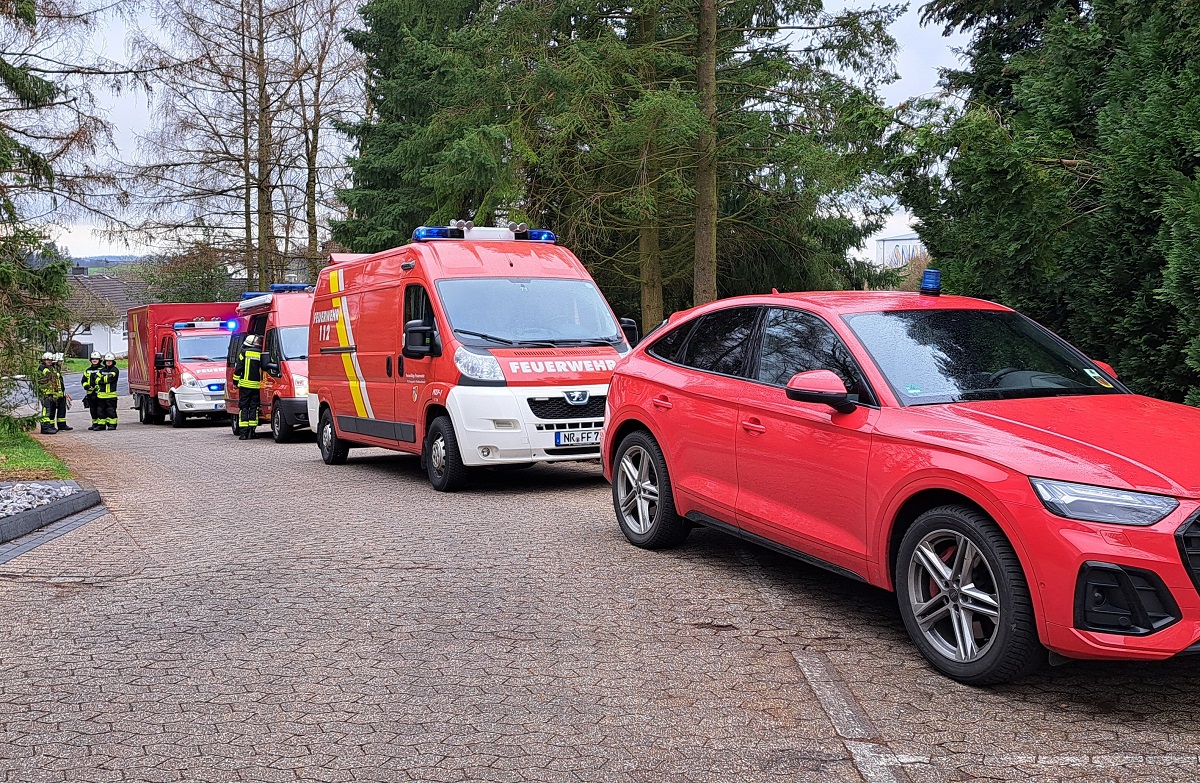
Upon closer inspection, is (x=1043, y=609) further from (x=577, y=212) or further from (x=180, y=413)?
(x=180, y=413)

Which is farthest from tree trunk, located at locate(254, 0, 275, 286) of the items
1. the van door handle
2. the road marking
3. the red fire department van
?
the road marking

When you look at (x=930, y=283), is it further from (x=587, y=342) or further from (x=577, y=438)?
(x=587, y=342)

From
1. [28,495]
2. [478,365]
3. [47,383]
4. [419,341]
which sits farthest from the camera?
[47,383]

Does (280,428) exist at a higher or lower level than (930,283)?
lower

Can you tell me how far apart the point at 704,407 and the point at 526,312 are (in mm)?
4957

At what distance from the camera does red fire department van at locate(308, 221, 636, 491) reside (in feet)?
35.3

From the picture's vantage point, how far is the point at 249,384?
20984 mm

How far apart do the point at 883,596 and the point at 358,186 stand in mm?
28299

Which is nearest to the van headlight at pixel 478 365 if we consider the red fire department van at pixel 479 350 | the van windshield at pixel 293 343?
the red fire department van at pixel 479 350

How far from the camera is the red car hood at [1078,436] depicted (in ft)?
14.4

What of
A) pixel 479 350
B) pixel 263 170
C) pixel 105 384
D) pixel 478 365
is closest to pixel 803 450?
pixel 478 365

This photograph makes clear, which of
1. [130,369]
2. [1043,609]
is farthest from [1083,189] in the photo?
[130,369]

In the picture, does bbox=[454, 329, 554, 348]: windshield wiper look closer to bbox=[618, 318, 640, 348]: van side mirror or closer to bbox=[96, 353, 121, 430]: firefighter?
bbox=[618, 318, 640, 348]: van side mirror

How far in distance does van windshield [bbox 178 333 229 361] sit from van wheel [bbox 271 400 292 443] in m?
8.75
